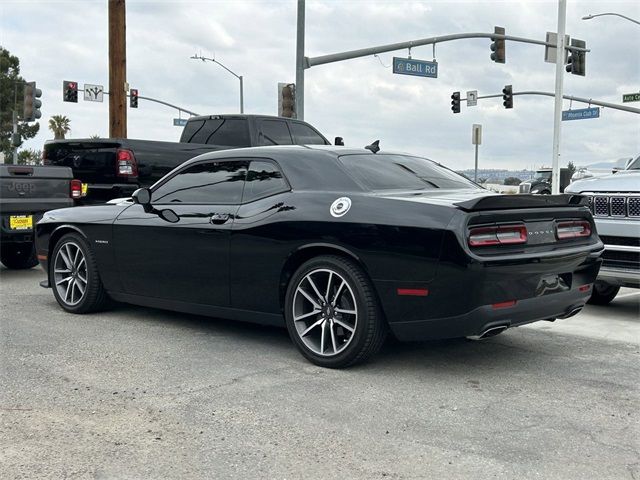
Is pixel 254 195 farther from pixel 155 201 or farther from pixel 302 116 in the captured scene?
pixel 302 116

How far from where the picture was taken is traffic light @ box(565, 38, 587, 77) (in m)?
24.9

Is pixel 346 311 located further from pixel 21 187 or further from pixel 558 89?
pixel 558 89

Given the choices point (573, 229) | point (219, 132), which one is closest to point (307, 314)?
point (573, 229)

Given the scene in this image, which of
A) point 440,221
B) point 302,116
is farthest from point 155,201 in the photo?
point 302,116

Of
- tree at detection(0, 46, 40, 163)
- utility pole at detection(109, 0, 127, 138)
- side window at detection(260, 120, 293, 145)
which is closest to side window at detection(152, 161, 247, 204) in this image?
side window at detection(260, 120, 293, 145)

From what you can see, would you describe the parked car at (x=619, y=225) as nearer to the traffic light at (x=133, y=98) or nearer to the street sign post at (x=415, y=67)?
the street sign post at (x=415, y=67)

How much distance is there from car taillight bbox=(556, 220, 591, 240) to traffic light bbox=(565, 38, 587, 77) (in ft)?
70.3


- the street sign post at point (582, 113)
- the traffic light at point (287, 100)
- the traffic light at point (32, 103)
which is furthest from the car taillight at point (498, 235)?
the street sign post at point (582, 113)

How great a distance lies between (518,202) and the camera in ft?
15.4

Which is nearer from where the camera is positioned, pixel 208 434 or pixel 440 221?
pixel 208 434

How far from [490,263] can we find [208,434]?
6.39 feet

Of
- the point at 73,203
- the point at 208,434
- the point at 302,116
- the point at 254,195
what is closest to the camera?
the point at 208,434

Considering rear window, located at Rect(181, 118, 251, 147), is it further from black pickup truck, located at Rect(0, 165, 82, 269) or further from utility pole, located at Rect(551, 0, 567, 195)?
utility pole, located at Rect(551, 0, 567, 195)

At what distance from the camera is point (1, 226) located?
8984mm
